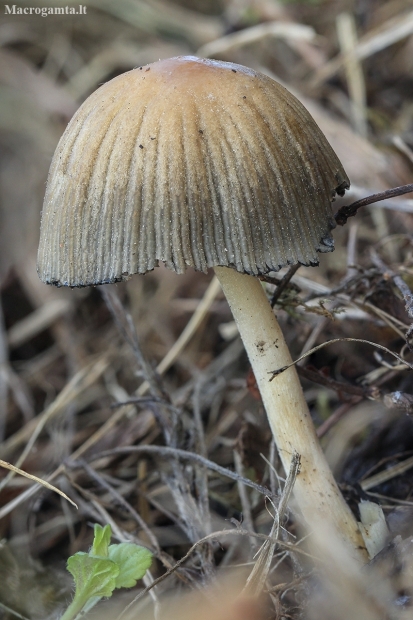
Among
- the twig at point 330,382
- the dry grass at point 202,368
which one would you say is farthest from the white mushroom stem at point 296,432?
the twig at point 330,382

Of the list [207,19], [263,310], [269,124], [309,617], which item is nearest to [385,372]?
[263,310]

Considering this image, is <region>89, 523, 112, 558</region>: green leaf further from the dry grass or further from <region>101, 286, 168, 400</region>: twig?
<region>101, 286, 168, 400</region>: twig

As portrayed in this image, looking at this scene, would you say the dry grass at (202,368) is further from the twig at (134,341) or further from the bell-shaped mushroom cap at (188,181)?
the bell-shaped mushroom cap at (188,181)

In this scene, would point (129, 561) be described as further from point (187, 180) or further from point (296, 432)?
point (187, 180)

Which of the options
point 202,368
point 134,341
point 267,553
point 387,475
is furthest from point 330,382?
point 202,368

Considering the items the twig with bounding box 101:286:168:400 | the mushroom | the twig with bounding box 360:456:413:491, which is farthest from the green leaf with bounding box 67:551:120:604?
the twig with bounding box 360:456:413:491

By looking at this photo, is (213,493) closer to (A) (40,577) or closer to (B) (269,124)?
(A) (40,577)

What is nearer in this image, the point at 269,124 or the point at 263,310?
the point at 269,124
